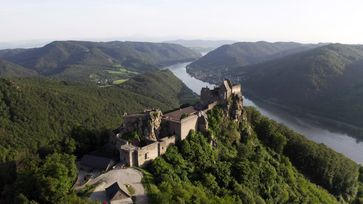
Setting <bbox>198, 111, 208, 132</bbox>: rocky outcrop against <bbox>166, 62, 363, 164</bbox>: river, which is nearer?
<bbox>198, 111, 208, 132</bbox>: rocky outcrop

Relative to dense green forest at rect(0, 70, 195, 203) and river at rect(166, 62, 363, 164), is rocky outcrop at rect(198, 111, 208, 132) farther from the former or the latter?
river at rect(166, 62, 363, 164)

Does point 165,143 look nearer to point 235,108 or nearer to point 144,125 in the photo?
point 144,125

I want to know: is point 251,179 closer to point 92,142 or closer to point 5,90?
point 92,142

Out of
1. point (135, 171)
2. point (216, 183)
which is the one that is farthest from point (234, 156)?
point (135, 171)

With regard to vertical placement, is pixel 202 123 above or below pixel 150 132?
below

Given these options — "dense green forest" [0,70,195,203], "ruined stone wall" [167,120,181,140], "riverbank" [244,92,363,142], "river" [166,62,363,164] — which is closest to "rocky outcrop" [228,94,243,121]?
"ruined stone wall" [167,120,181,140]

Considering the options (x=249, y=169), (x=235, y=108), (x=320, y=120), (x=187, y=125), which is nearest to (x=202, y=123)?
(x=187, y=125)

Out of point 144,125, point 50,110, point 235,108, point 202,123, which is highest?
point 144,125
